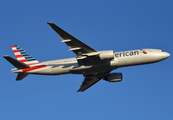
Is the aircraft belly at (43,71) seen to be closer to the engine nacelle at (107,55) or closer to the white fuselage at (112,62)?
the white fuselage at (112,62)

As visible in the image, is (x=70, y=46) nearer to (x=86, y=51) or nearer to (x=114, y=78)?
(x=86, y=51)

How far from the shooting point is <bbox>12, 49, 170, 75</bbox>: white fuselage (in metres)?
40.8

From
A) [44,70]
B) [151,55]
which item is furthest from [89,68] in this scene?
[151,55]

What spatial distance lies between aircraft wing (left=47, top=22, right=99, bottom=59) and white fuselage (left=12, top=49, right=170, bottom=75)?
9.13 ft

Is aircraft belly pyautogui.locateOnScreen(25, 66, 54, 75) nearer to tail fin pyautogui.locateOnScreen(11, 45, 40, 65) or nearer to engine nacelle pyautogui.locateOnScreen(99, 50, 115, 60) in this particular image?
tail fin pyautogui.locateOnScreen(11, 45, 40, 65)

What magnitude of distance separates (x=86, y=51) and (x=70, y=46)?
3.03 meters

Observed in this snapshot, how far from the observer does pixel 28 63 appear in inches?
1750

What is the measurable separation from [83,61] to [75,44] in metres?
3.98

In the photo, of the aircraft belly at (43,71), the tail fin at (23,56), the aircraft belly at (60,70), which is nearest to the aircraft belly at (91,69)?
the aircraft belly at (60,70)

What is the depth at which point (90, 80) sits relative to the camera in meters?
48.8

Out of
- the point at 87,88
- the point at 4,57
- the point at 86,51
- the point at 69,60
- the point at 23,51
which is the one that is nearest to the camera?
the point at 4,57

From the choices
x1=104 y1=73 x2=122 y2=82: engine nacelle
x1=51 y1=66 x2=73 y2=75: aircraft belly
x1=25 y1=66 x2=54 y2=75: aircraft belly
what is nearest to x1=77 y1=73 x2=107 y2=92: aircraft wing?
x1=104 y1=73 x2=122 y2=82: engine nacelle

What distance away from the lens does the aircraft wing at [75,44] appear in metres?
35.8

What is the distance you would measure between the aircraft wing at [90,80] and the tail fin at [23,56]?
1122cm
